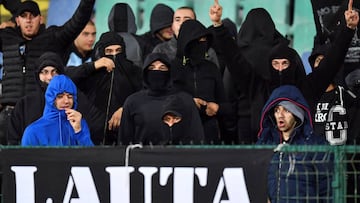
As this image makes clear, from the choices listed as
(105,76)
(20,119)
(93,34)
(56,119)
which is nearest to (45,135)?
(56,119)

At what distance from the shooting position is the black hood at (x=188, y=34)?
1037 cm

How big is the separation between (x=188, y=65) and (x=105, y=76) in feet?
2.83

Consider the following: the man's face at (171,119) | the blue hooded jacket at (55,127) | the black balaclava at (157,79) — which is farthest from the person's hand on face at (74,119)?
the black balaclava at (157,79)

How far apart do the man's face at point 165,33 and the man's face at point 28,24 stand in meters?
1.42

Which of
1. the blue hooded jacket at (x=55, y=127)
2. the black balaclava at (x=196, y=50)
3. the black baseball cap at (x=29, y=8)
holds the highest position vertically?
the black baseball cap at (x=29, y=8)

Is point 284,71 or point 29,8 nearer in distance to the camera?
point 284,71

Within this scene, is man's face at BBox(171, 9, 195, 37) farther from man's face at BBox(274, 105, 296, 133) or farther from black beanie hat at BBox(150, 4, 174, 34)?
man's face at BBox(274, 105, 296, 133)

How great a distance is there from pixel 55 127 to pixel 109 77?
1671 mm

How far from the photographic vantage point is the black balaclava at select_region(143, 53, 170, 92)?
32.4 ft

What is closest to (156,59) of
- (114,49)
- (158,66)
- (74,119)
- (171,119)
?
(158,66)

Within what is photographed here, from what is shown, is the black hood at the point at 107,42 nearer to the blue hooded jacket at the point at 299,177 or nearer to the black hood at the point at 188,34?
the black hood at the point at 188,34

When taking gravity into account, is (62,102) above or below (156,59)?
below

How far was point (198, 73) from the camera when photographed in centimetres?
1035

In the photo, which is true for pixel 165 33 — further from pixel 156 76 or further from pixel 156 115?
pixel 156 115
